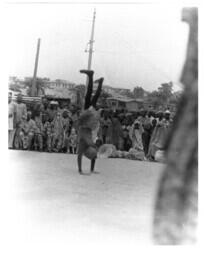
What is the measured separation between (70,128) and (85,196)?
2.60 ft

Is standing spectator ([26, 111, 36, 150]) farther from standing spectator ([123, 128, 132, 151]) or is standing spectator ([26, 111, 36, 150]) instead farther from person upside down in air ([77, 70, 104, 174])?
standing spectator ([123, 128, 132, 151])

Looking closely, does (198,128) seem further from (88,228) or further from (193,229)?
(88,228)

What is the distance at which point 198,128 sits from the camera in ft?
10.0

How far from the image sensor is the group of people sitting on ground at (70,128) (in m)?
3.96

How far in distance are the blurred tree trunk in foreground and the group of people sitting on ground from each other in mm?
737

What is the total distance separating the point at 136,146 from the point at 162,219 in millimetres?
1420

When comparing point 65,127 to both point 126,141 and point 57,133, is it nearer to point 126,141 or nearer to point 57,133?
point 57,133

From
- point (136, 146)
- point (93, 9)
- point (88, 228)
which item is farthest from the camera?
point (136, 146)

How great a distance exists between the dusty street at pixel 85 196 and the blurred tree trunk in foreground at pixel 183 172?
0.71ft

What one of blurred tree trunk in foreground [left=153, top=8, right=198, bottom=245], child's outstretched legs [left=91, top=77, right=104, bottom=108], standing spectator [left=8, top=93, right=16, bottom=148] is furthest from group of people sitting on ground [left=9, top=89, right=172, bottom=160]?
blurred tree trunk in foreground [left=153, top=8, right=198, bottom=245]

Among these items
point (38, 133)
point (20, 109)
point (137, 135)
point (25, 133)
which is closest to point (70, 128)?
point (38, 133)

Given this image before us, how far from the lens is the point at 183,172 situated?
2.94m

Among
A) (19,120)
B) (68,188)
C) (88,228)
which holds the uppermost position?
(19,120)

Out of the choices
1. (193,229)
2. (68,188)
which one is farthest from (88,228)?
(193,229)
